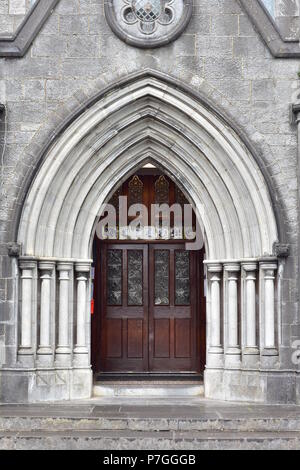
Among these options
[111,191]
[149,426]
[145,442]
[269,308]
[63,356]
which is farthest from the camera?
[111,191]

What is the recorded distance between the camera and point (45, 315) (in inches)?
387

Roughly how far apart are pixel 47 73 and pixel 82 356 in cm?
358

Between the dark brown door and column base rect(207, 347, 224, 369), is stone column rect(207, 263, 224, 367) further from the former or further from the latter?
the dark brown door

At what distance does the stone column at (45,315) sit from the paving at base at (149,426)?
2.10ft

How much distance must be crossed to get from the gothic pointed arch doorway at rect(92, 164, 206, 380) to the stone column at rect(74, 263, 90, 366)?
145cm

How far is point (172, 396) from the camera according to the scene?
10258 millimetres

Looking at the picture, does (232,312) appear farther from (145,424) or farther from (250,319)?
(145,424)

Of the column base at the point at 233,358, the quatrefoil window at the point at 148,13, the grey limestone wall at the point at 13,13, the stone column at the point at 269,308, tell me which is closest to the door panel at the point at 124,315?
the column base at the point at 233,358

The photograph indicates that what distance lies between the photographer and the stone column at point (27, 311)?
31.7 feet

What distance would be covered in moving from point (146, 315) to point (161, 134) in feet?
9.48

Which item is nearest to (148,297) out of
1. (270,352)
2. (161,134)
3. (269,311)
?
(269,311)

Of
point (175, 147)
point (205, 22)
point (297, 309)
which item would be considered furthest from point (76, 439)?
point (205, 22)

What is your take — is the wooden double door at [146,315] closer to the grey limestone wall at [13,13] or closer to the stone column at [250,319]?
the stone column at [250,319]
